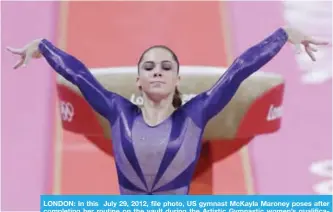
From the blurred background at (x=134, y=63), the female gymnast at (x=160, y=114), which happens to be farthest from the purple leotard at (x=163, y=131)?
the blurred background at (x=134, y=63)

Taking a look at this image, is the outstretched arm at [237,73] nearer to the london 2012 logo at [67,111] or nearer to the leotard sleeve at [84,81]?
the leotard sleeve at [84,81]

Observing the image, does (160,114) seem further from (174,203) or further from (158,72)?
(174,203)

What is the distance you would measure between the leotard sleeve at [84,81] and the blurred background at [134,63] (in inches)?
17.5

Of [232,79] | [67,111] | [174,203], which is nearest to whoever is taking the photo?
[174,203]

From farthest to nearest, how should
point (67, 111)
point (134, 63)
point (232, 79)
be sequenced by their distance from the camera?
point (134, 63)
point (67, 111)
point (232, 79)

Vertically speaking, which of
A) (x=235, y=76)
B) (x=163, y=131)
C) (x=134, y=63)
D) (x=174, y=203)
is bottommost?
(x=174, y=203)

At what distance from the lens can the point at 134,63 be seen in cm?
225

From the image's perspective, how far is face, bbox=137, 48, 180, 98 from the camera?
1.31m

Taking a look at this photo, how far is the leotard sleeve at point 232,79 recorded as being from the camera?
52.1 inches

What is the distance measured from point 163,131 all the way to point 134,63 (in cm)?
97

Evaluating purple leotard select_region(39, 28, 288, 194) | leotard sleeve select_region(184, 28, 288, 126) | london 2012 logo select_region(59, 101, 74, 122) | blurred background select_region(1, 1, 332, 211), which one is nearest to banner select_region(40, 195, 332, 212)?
purple leotard select_region(39, 28, 288, 194)

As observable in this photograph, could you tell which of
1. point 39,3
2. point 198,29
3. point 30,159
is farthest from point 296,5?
point 30,159

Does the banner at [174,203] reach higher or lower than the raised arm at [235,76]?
lower

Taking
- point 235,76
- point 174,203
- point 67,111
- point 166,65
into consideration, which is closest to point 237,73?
point 235,76
